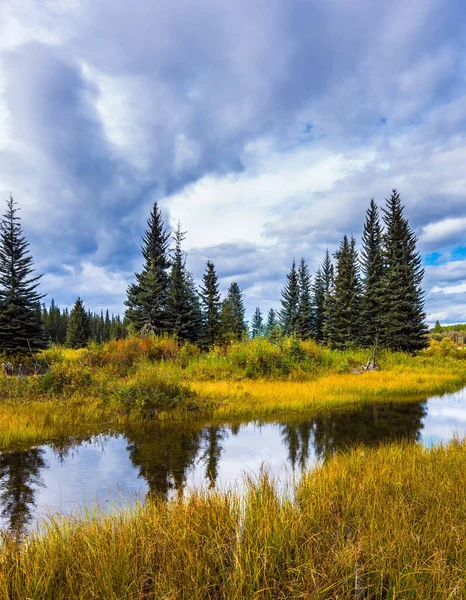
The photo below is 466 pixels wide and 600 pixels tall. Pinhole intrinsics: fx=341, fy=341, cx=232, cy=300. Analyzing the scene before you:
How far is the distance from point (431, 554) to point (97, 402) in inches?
417

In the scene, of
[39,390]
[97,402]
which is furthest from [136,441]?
[39,390]

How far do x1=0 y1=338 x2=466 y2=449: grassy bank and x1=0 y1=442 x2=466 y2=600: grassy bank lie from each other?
650 cm

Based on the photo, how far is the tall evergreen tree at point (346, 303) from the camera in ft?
134

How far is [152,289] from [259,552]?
32.4m

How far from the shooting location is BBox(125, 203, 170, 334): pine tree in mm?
34219

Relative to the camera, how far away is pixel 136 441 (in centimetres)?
886

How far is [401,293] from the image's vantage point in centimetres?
3559

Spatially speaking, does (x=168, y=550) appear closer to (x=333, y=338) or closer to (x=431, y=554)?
(x=431, y=554)

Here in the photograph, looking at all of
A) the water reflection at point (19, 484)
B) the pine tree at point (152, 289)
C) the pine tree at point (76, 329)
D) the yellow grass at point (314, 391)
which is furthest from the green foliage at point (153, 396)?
the pine tree at point (76, 329)

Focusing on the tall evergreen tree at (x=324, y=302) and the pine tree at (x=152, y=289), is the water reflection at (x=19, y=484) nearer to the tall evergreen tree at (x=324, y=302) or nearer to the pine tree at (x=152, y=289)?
the pine tree at (x=152, y=289)

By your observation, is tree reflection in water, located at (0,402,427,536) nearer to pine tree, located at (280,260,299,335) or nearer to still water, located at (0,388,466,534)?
still water, located at (0,388,466,534)

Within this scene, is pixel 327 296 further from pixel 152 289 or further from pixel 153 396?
pixel 153 396

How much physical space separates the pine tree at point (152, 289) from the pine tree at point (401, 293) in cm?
2366

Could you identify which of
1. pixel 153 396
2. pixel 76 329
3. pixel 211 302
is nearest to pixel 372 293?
pixel 211 302
